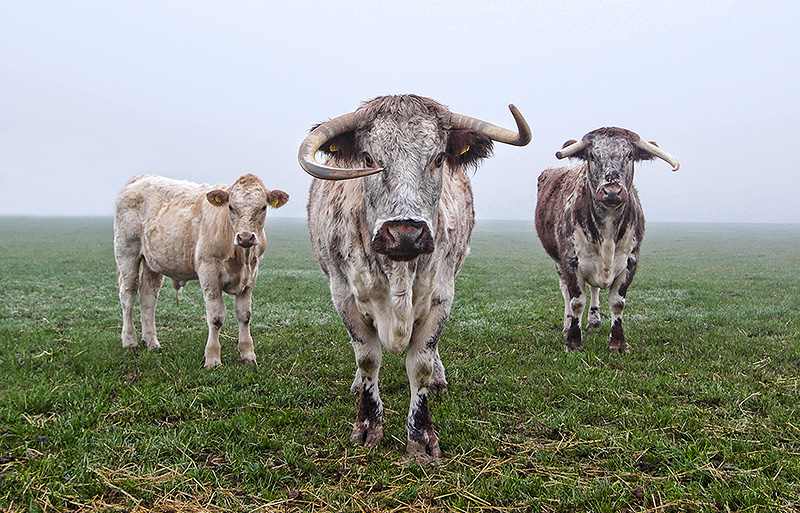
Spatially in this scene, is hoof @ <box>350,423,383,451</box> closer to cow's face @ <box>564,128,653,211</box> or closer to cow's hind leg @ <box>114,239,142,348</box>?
cow's face @ <box>564,128,653,211</box>

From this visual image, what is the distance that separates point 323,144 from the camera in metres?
4.17

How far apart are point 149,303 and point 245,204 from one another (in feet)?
8.67

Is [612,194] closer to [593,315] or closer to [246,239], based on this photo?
[593,315]

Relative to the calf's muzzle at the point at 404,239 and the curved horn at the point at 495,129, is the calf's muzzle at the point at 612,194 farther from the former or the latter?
the calf's muzzle at the point at 404,239

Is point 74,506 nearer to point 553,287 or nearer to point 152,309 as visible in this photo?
point 152,309

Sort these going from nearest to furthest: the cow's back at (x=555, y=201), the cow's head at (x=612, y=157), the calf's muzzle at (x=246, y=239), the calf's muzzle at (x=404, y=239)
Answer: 1. the calf's muzzle at (x=404, y=239)
2. the calf's muzzle at (x=246, y=239)
3. the cow's head at (x=612, y=157)
4. the cow's back at (x=555, y=201)

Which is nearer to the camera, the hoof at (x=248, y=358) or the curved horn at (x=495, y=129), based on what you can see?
the curved horn at (x=495, y=129)

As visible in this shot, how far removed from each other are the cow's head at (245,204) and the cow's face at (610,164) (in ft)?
14.4

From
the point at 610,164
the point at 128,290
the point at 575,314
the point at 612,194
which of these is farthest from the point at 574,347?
the point at 128,290

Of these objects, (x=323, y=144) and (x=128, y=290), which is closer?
(x=323, y=144)

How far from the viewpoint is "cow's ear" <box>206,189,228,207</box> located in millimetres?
6805

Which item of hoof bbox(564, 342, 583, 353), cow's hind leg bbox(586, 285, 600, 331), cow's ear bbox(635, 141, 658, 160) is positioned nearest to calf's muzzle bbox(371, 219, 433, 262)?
hoof bbox(564, 342, 583, 353)

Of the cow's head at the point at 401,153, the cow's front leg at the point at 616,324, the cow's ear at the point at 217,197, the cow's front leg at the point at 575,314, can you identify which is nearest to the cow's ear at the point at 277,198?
the cow's ear at the point at 217,197

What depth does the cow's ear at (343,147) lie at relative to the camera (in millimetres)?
4277
